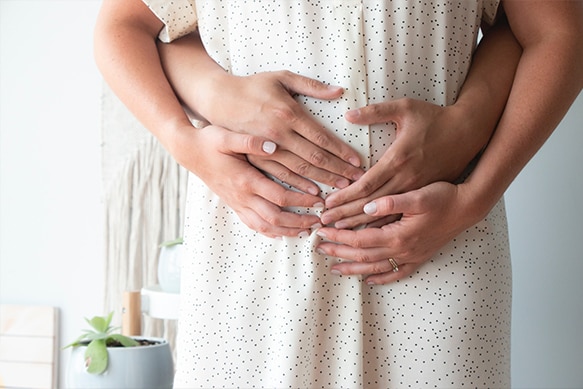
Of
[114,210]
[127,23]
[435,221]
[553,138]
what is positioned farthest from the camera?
[114,210]

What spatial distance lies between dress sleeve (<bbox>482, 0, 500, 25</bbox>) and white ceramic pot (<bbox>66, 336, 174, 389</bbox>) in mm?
922

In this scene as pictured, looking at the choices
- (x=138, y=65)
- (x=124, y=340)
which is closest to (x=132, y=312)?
(x=124, y=340)

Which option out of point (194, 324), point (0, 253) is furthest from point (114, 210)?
point (194, 324)

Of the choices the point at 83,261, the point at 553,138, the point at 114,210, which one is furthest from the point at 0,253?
the point at 553,138

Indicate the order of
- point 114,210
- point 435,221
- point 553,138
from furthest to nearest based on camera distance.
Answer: point 114,210
point 553,138
point 435,221

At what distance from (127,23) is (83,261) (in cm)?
156

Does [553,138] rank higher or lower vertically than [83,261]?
higher

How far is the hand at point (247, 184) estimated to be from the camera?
28.9 inches

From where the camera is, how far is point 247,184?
74 cm

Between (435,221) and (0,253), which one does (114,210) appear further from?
(435,221)

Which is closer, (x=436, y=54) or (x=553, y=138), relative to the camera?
(x=436, y=54)

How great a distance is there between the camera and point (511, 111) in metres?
0.78

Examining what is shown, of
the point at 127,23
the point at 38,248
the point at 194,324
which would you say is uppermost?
the point at 127,23

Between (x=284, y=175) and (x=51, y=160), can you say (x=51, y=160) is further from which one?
(x=284, y=175)
